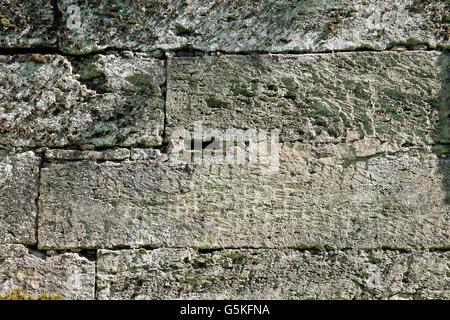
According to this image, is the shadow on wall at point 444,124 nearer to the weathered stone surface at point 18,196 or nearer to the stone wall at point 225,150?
the stone wall at point 225,150

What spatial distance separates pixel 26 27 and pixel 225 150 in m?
1.61

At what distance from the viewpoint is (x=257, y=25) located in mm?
3363

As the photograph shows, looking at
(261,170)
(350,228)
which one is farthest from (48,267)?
(350,228)

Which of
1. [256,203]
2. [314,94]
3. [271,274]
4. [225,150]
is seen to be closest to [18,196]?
[225,150]

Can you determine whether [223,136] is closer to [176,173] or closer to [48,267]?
[176,173]

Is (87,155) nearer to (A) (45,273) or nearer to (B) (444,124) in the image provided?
(A) (45,273)

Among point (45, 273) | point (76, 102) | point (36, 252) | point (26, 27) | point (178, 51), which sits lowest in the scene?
point (45, 273)

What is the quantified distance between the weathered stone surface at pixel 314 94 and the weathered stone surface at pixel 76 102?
0.56 feet

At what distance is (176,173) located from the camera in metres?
3.33

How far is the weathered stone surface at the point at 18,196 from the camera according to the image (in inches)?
131

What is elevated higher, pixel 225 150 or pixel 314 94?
pixel 314 94

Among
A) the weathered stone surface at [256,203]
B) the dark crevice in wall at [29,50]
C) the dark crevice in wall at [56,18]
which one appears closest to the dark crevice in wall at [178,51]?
the dark crevice in wall at [29,50]

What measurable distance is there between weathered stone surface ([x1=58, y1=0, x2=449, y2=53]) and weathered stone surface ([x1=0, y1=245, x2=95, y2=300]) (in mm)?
1420

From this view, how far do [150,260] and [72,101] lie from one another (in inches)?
47.4
